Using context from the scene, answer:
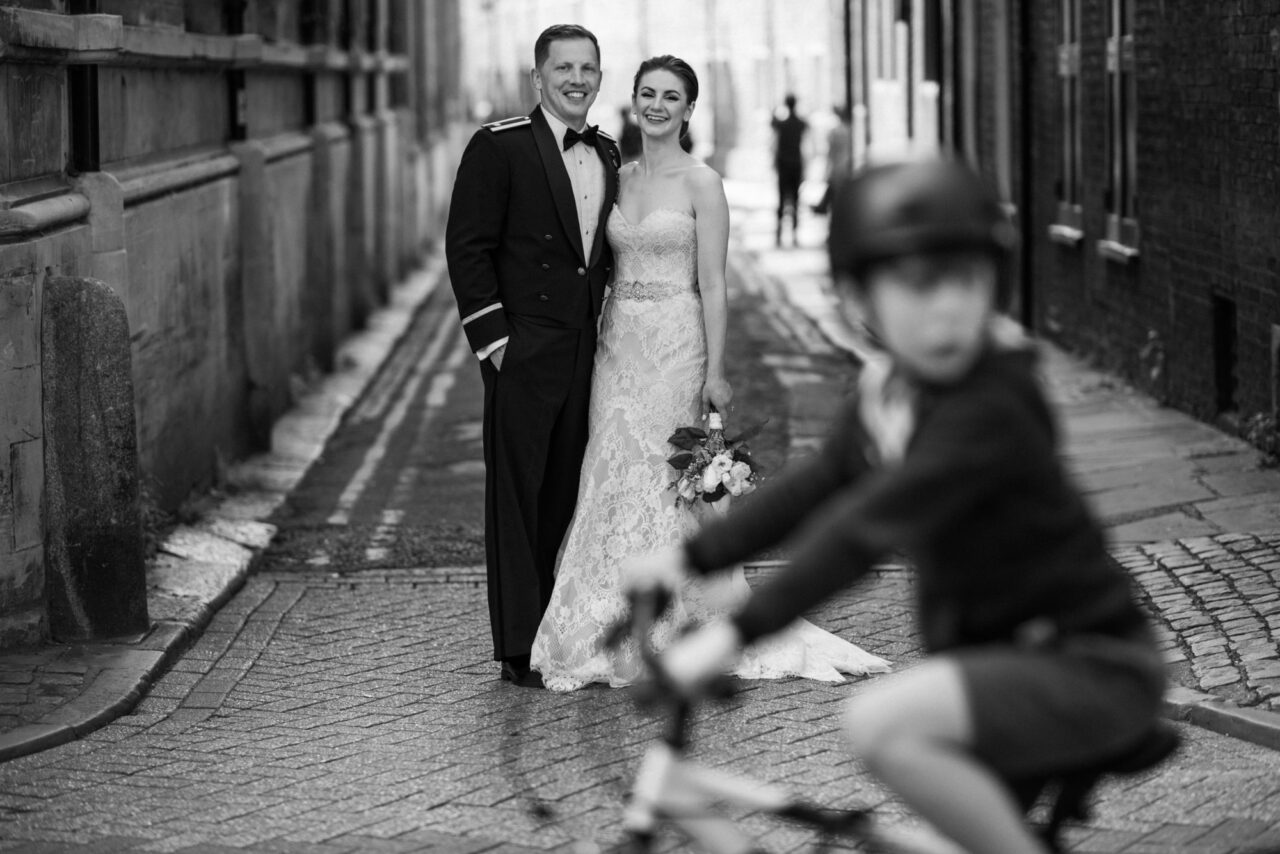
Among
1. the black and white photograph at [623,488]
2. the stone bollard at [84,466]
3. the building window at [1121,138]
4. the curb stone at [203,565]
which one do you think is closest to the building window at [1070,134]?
the black and white photograph at [623,488]

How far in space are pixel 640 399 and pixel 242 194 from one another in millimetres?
6536

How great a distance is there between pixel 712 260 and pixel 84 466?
2.44 m

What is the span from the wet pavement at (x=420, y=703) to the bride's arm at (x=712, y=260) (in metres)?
1.12

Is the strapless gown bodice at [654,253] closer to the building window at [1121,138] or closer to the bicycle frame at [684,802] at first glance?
the bicycle frame at [684,802]

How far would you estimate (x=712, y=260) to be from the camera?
7.23 m

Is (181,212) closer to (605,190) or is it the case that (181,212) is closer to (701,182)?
(605,190)

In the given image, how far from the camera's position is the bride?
23.5 ft

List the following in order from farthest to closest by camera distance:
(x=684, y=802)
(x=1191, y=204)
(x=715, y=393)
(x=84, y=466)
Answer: (x=1191, y=204) < (x=84, y=466) < (x=715, y=393) < (x=684, y=802)

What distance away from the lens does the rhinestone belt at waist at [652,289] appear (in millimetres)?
7305

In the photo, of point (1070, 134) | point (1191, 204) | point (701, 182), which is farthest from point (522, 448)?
point (1070, 134)

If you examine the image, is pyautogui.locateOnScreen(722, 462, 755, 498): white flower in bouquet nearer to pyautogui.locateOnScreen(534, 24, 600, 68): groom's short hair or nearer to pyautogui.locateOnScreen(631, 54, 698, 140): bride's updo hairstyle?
pyautogui.locateOnScreen(631, 54, 698, 140): bride's updo hairstyle

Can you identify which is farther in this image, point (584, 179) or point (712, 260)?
point (584, 179)

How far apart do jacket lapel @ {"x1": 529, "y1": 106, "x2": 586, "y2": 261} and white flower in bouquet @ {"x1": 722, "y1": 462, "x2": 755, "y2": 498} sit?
0.91m

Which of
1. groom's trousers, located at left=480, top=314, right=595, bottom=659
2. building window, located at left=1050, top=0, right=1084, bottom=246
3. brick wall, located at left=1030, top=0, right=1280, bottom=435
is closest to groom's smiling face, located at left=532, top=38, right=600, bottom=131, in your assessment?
groom's trousers, located at left=480, top=314, right=595, bottom=659
